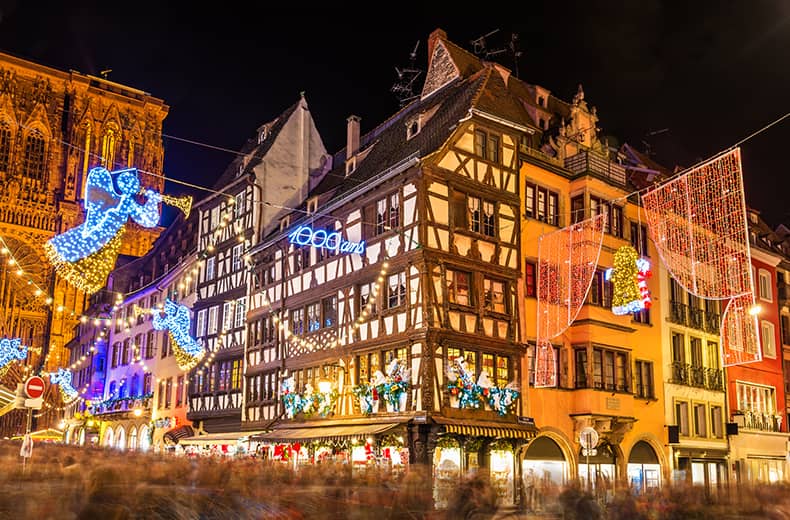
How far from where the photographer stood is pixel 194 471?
6332 millimetres

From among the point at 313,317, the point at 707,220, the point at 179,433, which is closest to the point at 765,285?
the point at 707,220

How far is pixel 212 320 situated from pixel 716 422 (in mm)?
21796

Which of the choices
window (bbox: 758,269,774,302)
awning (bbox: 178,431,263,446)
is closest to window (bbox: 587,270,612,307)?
awning (bbox: 178,431,263,446)

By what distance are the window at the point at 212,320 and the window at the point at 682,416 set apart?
64.3 ft

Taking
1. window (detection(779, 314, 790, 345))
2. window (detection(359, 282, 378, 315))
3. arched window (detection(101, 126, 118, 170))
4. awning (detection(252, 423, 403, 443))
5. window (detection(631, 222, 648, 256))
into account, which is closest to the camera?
awning (detection(252, 423, 403, 443))


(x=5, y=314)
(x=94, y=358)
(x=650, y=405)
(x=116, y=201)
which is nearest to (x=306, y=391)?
(x=650, y=405)

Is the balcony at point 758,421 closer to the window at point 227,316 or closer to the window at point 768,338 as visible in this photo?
the window at point 768,338

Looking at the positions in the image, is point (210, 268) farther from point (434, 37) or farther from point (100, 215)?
point (100, 215)

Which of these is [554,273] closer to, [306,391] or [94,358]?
[306,391]

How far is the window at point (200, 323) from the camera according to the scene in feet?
125

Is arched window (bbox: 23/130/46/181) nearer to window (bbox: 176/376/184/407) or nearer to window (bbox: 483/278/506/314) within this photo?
window (bbox: 176/376/184/407)

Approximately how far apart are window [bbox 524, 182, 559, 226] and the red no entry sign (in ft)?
55.4

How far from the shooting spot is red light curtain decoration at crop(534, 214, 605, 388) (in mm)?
26484

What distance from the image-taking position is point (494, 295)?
26.2m
